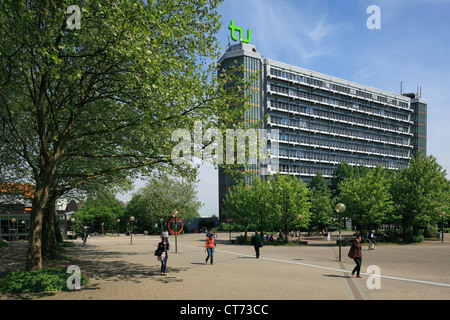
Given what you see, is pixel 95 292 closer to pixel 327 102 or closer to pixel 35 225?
pixel 35 225

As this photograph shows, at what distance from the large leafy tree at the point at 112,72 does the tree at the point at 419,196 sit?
30.6 meters

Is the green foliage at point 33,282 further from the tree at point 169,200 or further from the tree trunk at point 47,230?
the tree at point 169,200

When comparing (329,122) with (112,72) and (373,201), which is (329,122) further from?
(112,72)

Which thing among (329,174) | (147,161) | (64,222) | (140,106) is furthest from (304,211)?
(329,174)

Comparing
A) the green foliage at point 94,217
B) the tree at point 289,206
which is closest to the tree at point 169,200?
the green foliage at point 94,217

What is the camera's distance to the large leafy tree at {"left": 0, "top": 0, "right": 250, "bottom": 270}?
9641 mm

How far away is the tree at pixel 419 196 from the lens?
35031mm

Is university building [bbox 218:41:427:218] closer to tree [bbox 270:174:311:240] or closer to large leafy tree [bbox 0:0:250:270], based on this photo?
tree [bbox 270:174:311:240]

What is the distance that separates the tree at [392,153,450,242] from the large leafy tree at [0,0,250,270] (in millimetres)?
30605

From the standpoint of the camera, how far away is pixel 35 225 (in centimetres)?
1219

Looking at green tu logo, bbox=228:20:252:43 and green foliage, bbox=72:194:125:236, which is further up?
green tu logo, bbox=228:20:252:43

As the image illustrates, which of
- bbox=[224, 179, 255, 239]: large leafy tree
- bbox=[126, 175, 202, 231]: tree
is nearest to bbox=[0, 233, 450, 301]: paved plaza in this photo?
bbox=[224, 179, 255, 239]: large leafy tree
